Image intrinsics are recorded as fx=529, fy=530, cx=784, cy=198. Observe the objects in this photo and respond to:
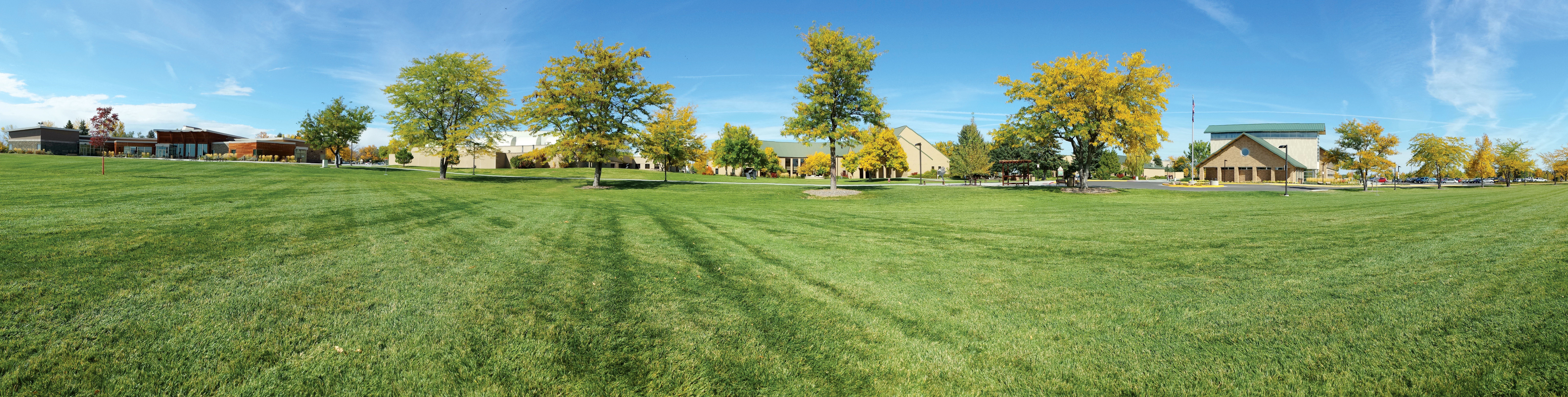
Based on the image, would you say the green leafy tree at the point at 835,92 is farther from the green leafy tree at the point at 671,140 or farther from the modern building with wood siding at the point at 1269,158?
the modern building with wood siding at the point at 1269,158

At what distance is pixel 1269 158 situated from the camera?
61594mm

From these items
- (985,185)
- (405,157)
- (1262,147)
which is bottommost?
(985,185)

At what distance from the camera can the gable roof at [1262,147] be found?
2409 inches

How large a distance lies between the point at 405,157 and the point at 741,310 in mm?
92986

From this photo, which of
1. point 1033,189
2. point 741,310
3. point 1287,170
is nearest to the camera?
point 741,310

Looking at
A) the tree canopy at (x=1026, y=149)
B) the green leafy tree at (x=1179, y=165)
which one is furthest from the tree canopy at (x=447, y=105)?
the green leafy tree at (x=1179, y=165)

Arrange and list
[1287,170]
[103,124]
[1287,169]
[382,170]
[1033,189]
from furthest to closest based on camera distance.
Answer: [382,170], [1287,169], [1287,170], [1033,189], [103,124]

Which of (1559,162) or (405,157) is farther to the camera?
(405,157)

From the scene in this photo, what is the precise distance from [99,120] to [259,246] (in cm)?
2778

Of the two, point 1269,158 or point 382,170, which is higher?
point 1269,158

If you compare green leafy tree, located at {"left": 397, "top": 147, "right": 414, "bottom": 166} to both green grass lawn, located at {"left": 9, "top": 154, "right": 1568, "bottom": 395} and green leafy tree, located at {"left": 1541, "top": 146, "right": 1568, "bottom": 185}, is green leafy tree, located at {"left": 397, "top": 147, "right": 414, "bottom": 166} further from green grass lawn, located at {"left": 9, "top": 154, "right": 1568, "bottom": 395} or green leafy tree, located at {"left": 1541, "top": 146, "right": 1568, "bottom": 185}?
green leafy tree, located at {"left": 1541, "top": 146, "right": 1568, "bottom": 185}

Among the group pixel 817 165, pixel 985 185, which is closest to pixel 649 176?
pixel 817 165

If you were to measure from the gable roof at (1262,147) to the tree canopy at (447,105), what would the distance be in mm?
76210

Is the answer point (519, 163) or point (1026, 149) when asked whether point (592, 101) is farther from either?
point (1026, 149)
